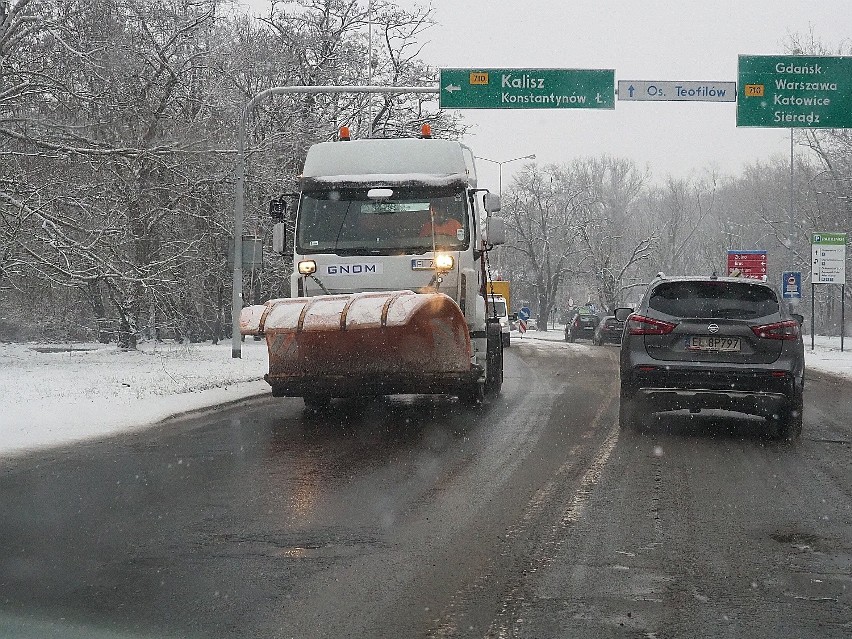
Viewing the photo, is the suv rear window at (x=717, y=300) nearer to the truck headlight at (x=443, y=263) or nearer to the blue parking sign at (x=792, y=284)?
the truck headlight at (x=443, y=263)

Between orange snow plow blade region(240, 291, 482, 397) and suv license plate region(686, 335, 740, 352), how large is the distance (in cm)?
299

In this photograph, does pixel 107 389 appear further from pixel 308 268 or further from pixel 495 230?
pixel 495 230

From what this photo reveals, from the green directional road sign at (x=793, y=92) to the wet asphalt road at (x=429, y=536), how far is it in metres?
14.7

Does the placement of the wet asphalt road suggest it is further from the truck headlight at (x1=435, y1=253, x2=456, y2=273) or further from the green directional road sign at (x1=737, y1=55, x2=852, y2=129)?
the green directional road sign at (x1=737, y1=55, x2=852, y2=129)

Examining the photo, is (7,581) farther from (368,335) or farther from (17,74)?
(17,74)

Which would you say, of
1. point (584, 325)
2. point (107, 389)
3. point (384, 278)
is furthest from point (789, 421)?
point (584, 325)

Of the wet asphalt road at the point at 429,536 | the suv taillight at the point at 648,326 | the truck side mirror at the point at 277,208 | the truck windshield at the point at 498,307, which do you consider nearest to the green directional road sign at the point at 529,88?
the truck windshield at the point at 498,307

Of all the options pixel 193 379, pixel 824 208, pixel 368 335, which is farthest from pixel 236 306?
pixel 824 208

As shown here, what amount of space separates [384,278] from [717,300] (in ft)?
14.5

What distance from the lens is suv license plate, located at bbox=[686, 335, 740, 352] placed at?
39.3 feet

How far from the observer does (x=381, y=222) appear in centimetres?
1512

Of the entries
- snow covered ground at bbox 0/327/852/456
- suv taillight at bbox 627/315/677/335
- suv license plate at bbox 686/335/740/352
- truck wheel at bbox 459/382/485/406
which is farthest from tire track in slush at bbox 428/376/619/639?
snow covered ground at bbox 0/327/852/456

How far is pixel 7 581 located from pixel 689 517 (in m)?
4.23

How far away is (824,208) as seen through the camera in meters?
59.3
